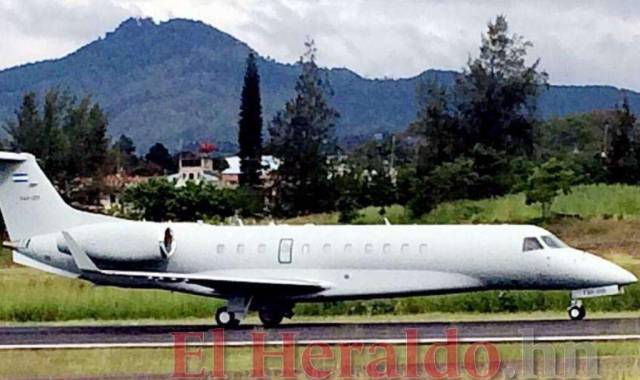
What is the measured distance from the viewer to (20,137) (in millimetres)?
103812

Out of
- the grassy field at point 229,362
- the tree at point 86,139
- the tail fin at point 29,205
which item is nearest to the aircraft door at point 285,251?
the tail fin at point 29,205

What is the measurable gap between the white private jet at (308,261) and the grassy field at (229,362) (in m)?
8.17

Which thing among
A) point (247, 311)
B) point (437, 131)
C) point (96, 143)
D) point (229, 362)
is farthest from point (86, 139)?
point (229, 362)

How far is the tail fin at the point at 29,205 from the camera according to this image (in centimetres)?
4069

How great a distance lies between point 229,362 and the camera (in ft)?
85.4

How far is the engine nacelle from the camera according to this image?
38.1m

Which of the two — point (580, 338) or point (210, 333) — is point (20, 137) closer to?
point (210, 333)

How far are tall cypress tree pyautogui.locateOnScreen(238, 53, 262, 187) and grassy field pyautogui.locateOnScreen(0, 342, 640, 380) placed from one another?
8845 centimetres

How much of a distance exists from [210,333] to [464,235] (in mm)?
6661

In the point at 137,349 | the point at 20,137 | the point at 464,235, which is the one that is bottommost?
the point at 137,349

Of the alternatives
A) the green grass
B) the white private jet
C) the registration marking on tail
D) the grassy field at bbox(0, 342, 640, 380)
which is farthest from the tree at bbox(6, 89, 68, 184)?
the grassy field at bbox(0, 342, 640, 380)

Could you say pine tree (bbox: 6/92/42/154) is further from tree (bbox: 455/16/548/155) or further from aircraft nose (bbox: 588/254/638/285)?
aircraft nose (bbox: 588/254/638/285)

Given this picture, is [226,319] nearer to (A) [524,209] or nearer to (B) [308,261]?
(B) [308,261]

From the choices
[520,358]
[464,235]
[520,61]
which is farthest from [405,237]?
[520,61]
